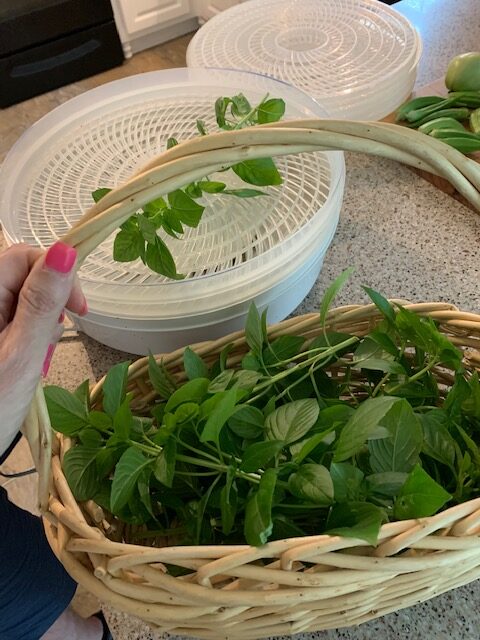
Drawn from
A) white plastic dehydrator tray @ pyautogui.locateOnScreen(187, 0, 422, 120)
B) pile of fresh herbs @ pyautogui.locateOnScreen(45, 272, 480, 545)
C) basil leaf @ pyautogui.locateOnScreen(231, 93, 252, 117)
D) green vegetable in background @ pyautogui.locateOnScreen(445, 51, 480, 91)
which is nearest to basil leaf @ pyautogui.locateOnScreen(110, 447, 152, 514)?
pile of fresh herbs @ pyautogui.locateOnScreen(45, 272, 480, 545)

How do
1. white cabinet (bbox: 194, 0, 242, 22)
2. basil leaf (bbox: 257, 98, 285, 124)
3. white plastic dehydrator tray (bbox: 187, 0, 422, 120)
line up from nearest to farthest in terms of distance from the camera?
1. basil leaf (bbox: 257, 98, 285, 124)
2. white plastic dehydrator tray (bbox: 187, 0, 422, 120)
3. white cabinet (bbox: 194, 0, 242, 22)

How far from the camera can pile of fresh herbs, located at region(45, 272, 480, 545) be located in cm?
35

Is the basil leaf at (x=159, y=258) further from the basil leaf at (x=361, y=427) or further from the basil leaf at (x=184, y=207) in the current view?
the basil leaf at (x=361, y=427)

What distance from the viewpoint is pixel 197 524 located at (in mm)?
394

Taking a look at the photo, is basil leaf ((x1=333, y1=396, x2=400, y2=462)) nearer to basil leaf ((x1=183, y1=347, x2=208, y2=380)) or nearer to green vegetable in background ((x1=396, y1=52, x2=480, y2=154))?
basil leaf ((x1=183, y1=347, x2=208, y2=380))

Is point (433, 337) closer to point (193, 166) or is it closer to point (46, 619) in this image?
point (193, 166)

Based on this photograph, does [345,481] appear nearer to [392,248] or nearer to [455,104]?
[392,248]

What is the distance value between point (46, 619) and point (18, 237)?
33cm

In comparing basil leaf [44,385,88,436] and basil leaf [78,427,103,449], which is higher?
basil leaf [44,385,88,436]

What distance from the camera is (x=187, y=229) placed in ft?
1.88

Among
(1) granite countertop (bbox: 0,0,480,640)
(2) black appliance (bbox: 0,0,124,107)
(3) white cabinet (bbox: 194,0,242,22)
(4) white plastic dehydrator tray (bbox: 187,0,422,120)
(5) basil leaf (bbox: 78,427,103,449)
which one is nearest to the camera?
(5) basil leaf (bbox: 78,427,103,449)

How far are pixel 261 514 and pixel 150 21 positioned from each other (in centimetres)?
157

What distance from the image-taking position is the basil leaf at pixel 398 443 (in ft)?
1.23

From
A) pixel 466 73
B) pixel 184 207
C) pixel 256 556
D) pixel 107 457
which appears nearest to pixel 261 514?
pixel 256 556
